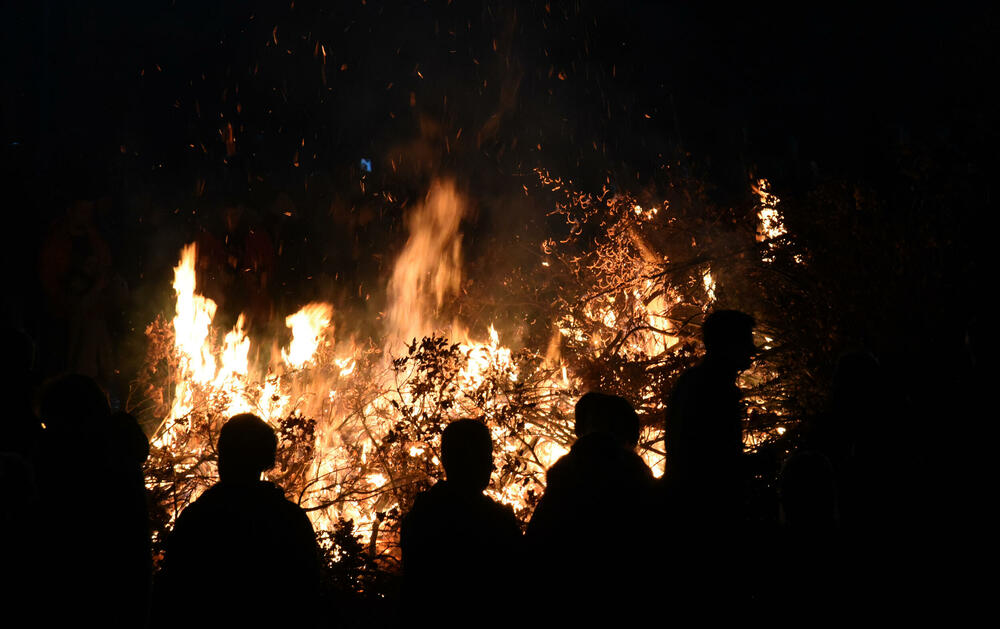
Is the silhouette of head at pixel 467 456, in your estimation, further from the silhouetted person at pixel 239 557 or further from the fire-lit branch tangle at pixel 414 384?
the fire-lit branch tangle at pixel 414 384

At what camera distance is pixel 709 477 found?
3.51 meters

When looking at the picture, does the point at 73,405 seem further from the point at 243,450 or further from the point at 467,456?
the point at 467,456

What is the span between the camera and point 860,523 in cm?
348

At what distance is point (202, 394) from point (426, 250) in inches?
176

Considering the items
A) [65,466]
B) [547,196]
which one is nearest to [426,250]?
[547,196]

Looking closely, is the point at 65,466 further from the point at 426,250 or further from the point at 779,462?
the point at 426,250

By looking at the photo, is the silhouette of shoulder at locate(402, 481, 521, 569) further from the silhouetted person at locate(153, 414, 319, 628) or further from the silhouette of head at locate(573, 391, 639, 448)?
the silhouette of head at locate(573, 391, 639, 448)

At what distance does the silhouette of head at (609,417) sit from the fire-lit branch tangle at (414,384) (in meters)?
2.45

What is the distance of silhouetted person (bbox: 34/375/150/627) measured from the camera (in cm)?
313

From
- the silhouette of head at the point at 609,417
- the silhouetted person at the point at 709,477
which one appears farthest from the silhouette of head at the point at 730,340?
the silhouette of head at the point at 609,417

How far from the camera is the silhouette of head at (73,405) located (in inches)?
138

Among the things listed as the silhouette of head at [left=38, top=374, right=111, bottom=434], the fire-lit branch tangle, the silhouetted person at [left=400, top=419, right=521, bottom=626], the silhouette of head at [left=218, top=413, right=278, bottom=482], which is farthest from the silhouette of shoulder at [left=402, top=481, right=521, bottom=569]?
the fire-lit branch tangle

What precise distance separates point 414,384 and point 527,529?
341cm

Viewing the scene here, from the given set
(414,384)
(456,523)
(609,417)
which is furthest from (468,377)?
(456,523)
